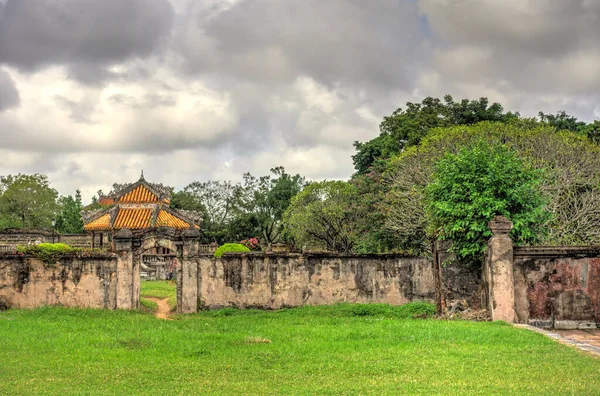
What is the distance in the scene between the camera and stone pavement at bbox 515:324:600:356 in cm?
1273

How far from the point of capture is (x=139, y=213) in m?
42.9

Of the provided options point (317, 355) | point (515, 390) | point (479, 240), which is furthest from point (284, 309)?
point (515, 390)

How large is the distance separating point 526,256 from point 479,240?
5.53 ft

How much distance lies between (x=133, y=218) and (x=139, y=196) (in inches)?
75.7

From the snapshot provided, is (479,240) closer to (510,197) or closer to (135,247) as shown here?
(510,197)

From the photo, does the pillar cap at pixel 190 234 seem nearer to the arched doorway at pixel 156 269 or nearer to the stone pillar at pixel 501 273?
the arched doorway at pixel 156 269

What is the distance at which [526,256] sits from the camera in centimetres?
1795

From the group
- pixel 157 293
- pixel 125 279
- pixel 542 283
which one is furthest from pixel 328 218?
pixel 542 283

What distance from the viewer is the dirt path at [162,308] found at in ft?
76.2

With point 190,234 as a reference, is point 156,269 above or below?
below

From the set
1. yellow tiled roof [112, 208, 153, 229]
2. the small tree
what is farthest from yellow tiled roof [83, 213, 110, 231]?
the small tree

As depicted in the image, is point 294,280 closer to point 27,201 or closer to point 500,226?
point 500,226

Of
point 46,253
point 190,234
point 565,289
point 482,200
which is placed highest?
point 482,200

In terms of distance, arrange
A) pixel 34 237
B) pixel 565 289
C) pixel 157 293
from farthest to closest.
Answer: pixel 34 237, pixel 157 293, pixel 565 289
